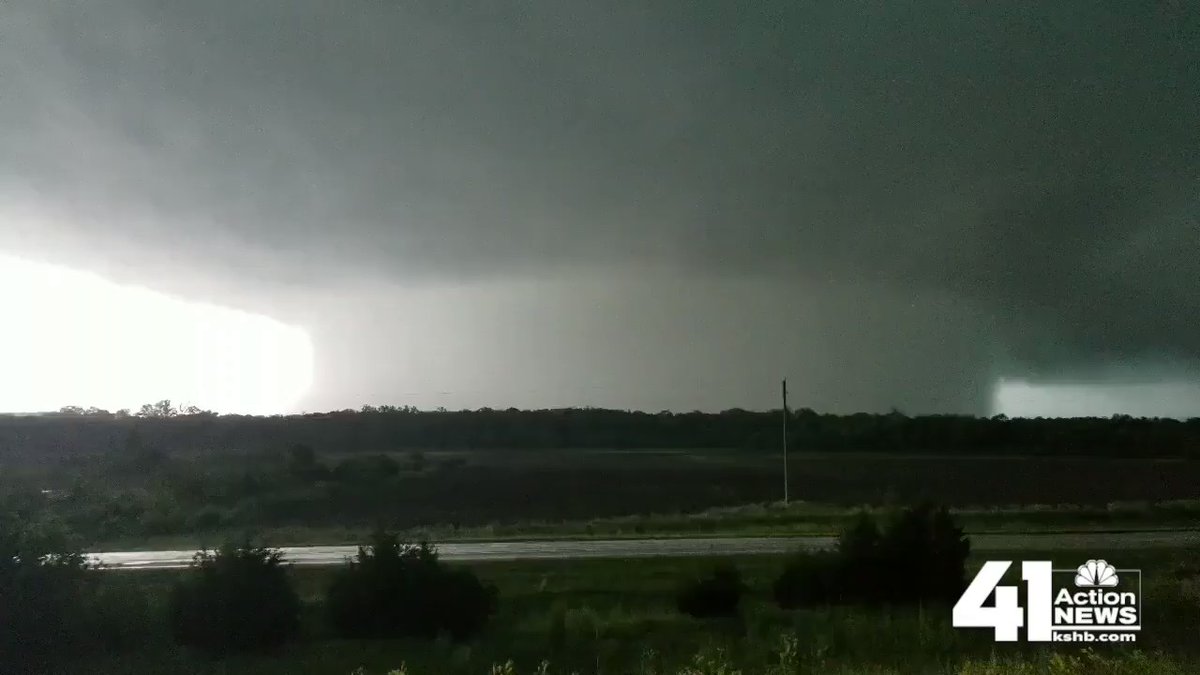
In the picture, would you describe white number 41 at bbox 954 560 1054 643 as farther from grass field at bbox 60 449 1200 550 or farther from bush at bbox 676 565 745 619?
grass field at bbox 60 449 1200 550

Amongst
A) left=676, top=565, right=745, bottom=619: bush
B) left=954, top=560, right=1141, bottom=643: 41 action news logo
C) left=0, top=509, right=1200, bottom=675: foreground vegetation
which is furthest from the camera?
left=676, top=565, right=745, bottom=619: bush

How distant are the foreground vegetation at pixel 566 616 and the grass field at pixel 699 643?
51 millimetres

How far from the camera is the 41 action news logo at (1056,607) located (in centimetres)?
994

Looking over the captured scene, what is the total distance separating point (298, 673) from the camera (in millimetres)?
12109

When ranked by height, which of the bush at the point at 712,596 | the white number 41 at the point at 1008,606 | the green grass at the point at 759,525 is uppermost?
the white number 41 at the point at 1008,606

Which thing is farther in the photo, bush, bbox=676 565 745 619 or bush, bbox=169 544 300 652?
bush, bbox=676 565 745 619

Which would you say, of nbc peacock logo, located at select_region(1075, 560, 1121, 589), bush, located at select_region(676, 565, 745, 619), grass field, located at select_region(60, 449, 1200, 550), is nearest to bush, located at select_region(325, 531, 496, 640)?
bush, located at select_region(676, 565, 745, 619)

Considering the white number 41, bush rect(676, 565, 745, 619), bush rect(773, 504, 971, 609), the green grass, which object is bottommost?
the green grass

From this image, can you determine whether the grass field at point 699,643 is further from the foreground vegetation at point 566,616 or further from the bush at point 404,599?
the bush at point 404,599

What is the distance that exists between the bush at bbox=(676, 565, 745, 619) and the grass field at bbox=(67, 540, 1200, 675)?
31 centimetres

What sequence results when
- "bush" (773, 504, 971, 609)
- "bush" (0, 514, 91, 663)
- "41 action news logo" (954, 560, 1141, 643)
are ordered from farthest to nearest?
1. "bush" (773, 504, 971, 609)
2. "bush" (0, 514, 91, 663)
3. "41 action news logo" (954, 560, 1141, 643)

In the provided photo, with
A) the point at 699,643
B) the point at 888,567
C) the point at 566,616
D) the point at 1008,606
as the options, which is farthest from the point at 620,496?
the point at 1008,606

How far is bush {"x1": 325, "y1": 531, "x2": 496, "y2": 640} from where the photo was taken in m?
15.4

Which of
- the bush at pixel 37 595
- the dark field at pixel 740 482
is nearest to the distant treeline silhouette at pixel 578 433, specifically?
the dark field at pixel 740 482
